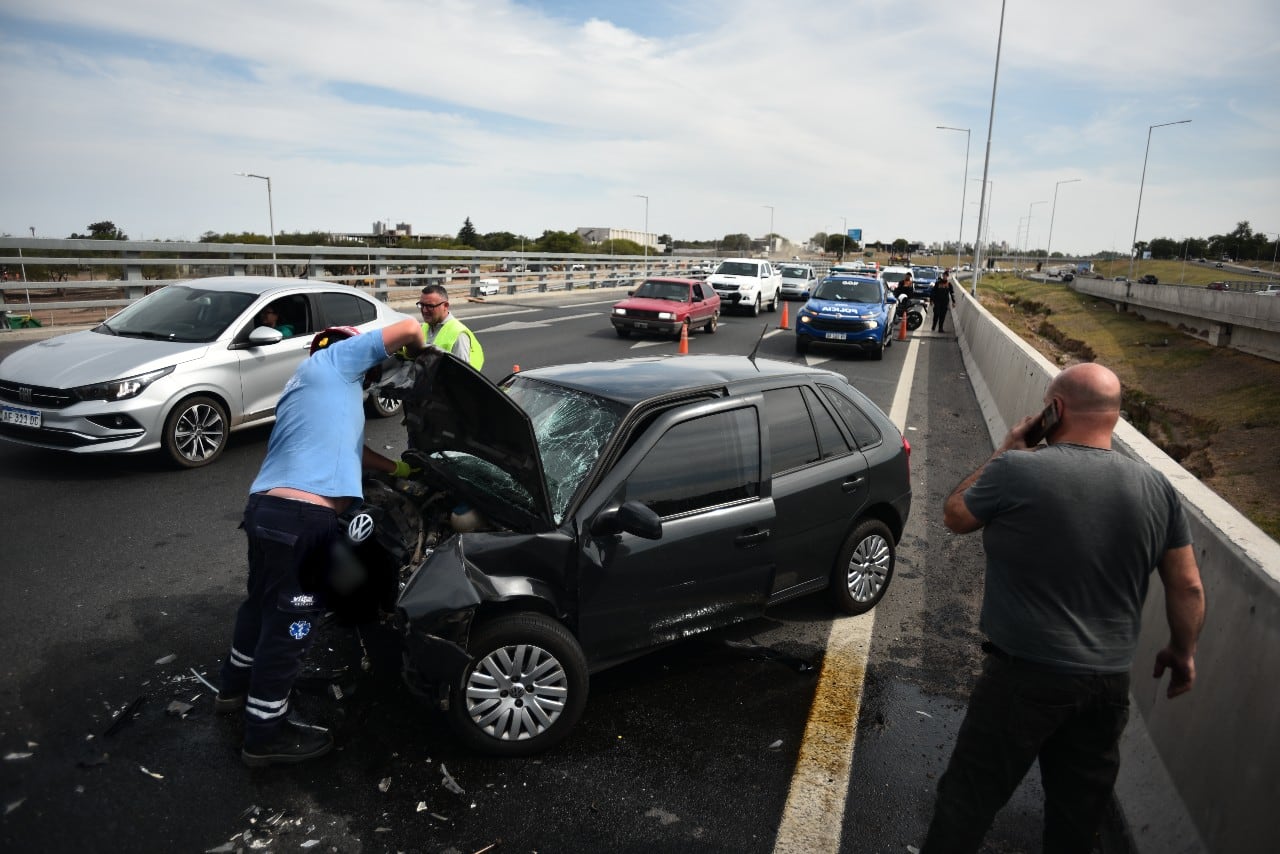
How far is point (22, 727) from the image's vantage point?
3555 mm

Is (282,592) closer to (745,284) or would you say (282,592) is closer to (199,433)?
(199,433)

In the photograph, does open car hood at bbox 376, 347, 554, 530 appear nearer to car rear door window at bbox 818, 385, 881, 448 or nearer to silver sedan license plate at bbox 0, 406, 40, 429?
car rear door window at bbox 818, 385, 881, 448

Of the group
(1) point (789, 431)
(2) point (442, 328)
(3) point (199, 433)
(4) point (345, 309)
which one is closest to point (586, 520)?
(1) point (789, 431)

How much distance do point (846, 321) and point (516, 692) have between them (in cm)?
1497

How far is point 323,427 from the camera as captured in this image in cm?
353

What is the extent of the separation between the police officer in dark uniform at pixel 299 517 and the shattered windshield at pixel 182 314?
5016mm

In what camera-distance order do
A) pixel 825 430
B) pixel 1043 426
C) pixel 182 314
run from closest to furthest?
1. pixel 1043 426
2. pixel 825 430
3. pixel 182 314

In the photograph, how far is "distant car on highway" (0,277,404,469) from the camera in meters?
6.81

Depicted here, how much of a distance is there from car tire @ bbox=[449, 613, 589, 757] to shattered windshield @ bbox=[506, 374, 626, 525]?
0.52 metres

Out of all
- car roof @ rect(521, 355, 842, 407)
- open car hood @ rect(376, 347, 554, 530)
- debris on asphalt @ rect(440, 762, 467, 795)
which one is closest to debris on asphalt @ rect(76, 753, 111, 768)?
debris on asphalt @ rect(440, 762, 467, 795)

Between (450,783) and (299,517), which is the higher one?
(299,517)

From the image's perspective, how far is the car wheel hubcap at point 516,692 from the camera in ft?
11.3

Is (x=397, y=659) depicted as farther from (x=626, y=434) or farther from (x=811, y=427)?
(x=811, y=427)

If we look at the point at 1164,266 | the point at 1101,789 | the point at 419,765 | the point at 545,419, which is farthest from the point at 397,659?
the point at 1164,266
